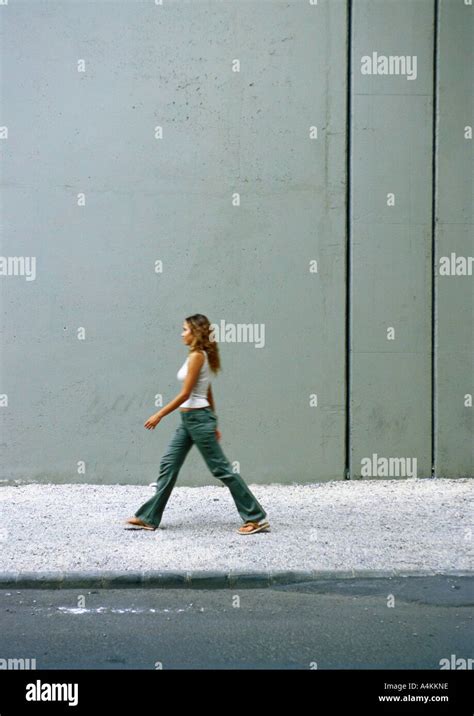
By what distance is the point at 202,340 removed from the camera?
25.0 ft

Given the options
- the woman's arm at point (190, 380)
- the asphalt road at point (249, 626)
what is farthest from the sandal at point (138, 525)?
the asphalt road at point (249, 626)

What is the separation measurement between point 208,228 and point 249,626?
5.40m

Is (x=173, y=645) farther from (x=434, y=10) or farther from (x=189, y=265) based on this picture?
(x=434, y=10)

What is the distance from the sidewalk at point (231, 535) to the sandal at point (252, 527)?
0.05m

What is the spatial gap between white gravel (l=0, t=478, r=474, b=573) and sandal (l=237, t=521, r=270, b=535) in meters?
0.07

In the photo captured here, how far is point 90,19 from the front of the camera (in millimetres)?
9875

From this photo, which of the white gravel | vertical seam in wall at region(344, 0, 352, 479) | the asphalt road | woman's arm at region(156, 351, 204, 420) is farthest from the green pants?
vertical seam in wall at region(344, 0, 352, 479)

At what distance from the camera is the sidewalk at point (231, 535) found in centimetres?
650

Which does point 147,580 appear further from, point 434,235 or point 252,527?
point 434,235

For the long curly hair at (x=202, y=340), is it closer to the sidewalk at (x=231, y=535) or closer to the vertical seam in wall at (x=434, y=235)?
the sidewalk at (x=231, y=535)

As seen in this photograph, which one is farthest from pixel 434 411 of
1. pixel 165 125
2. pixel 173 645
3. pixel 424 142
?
pixel 173 645

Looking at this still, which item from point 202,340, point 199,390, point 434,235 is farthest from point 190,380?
point 434,235

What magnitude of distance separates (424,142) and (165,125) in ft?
9.85

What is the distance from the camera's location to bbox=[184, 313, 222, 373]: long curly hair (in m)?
7.59
